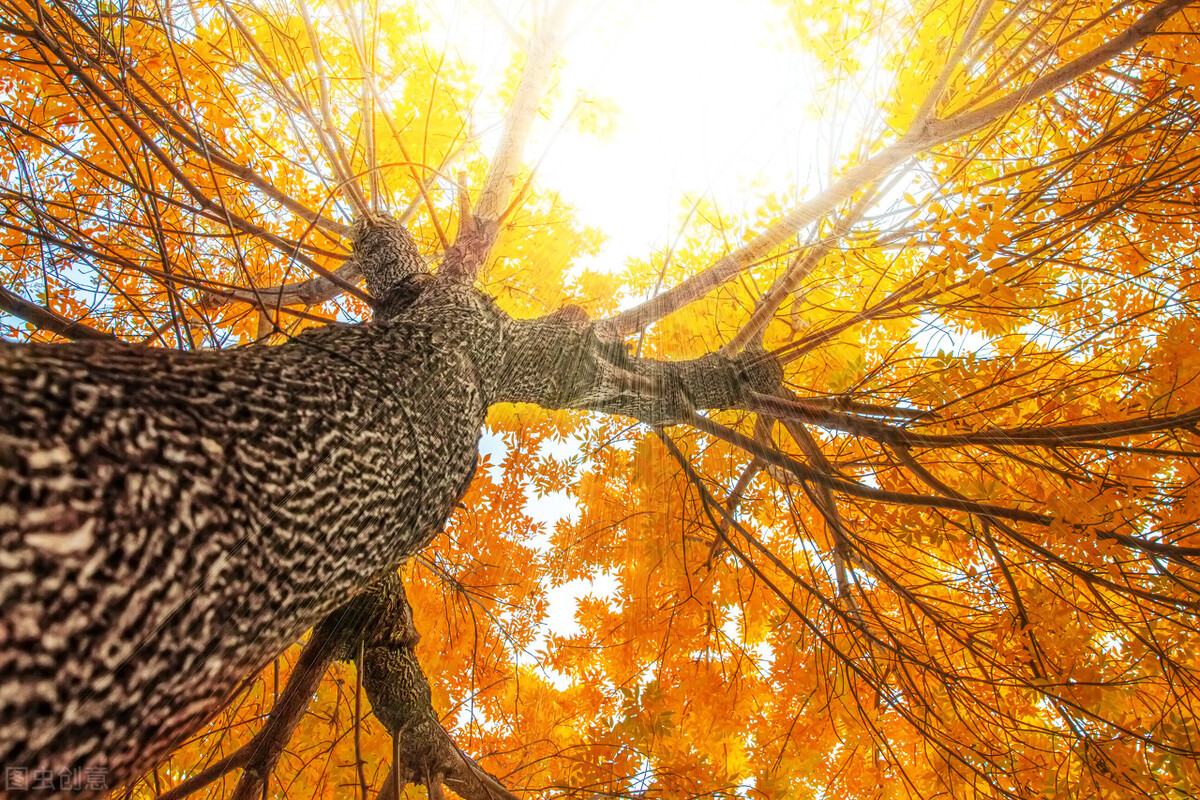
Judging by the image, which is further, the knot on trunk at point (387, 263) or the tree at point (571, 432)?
the knot on trunk at point (387, 263)

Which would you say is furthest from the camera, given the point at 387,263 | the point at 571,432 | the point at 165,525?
the point at 571,432

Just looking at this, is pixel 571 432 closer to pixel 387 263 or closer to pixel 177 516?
pixel 387 263

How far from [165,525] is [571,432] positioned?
4101mm

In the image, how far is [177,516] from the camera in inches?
38.6

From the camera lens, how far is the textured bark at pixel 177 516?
2.62ft

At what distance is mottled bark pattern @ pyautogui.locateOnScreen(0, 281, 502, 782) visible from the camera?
0.80 metres

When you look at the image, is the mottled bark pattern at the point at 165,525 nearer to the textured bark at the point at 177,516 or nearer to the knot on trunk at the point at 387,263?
the textured bark at the point at 177,516

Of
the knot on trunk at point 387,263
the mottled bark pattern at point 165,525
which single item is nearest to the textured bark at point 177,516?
the mottled bark pattern at point 165,525

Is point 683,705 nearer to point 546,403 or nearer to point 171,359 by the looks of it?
point 546,403

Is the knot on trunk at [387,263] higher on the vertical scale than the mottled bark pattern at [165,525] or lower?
higher

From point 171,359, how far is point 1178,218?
430 centimetres

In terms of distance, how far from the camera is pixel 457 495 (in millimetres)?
1953

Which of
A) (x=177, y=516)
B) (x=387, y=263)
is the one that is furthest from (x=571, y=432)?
(x=177, y=516)

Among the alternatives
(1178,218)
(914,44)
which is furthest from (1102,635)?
(914,44)
